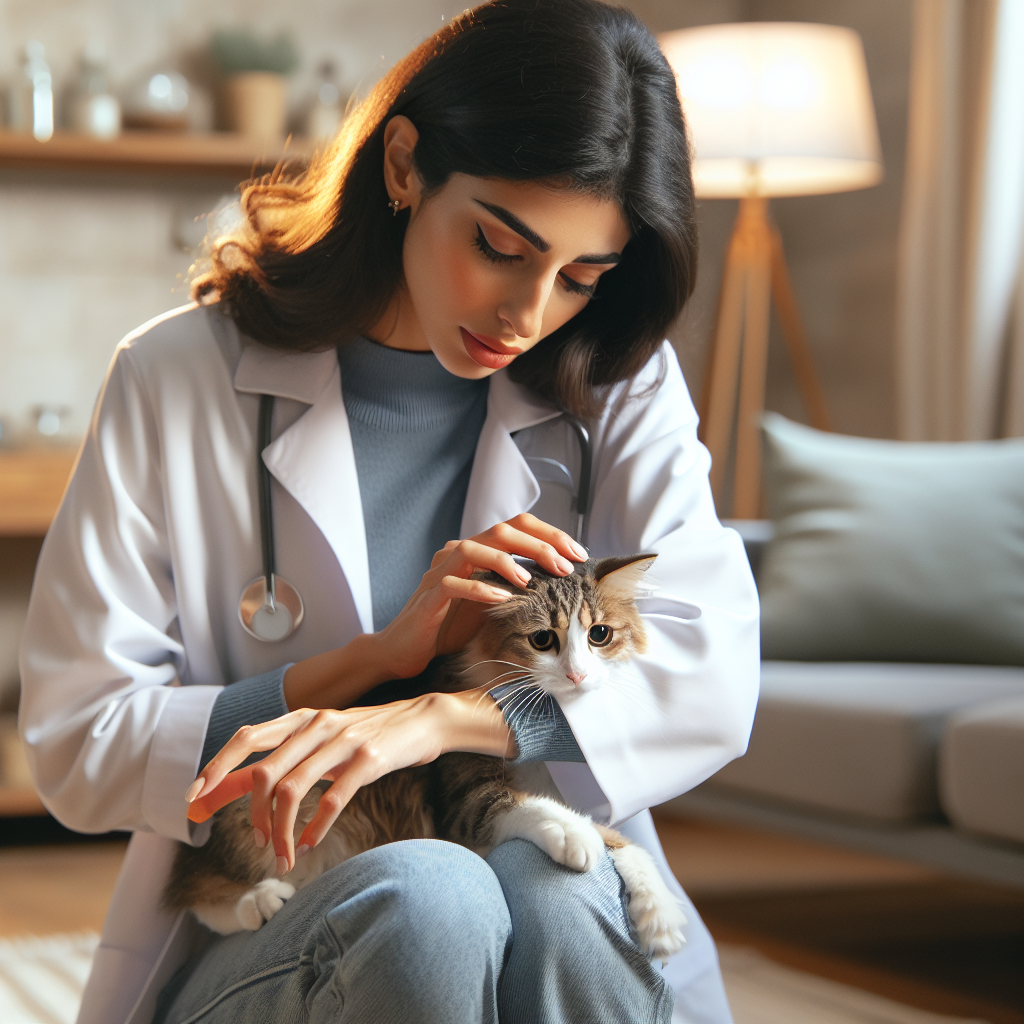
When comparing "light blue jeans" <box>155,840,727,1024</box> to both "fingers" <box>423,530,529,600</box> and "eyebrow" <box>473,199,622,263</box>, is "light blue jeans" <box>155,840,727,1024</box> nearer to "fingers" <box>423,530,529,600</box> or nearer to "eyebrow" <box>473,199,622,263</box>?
"fingers" <box>423,530,529,600</box>

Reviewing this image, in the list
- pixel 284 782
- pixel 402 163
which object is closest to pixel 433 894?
pixel 284 782

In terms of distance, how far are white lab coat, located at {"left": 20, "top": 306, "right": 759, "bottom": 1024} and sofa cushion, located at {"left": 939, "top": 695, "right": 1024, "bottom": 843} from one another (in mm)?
811

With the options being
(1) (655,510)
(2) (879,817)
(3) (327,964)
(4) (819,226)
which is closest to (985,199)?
(4) (819,226)

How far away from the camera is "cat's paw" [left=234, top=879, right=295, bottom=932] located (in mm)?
1036

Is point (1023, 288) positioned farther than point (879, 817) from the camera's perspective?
Yes

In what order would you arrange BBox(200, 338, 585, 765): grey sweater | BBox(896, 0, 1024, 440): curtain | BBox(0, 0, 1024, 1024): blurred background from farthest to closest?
BBox(896, 0, 1024, 440): curtain
BBox(0, 0, 1024, 1024): blurred background
BBox(200, 338, 585, 765): grey sweater

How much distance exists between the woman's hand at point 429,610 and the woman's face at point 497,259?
0.70ft

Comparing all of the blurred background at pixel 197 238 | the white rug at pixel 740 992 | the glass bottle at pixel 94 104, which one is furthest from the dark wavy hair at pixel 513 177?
the glass bottle at pixel 94 104

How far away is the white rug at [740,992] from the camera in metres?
1.93

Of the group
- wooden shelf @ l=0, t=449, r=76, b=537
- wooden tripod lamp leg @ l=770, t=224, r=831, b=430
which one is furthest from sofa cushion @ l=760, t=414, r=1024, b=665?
wooden shelf @ l=0, t=449, r=76, b=537

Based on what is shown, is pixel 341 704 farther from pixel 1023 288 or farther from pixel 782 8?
pixel 782 8

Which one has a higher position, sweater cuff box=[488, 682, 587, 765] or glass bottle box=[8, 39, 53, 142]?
glass bottle box=[8, 39, 53, 142]

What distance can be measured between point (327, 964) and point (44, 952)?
→ 1652mm

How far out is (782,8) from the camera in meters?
4.01
